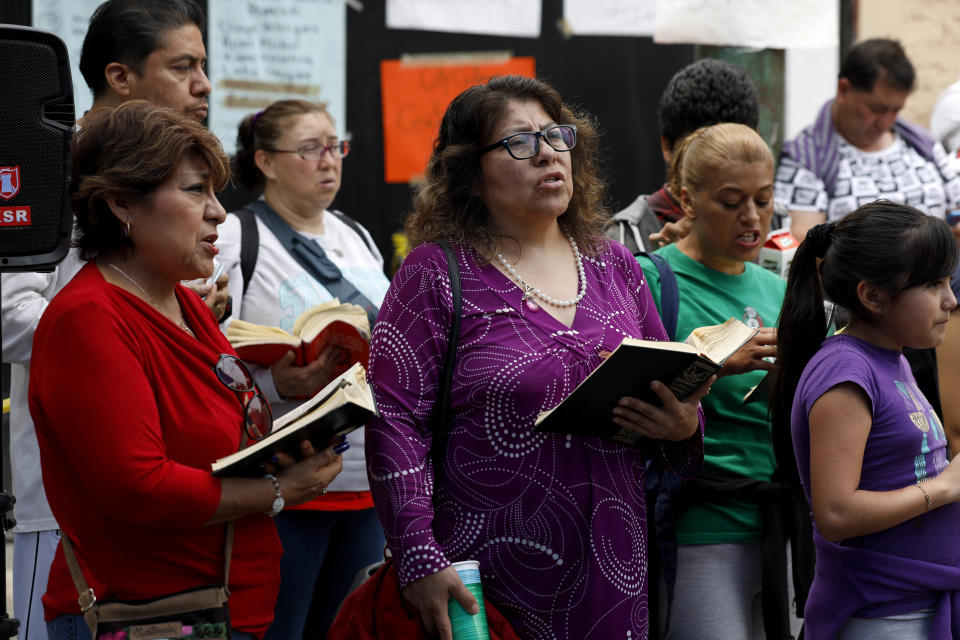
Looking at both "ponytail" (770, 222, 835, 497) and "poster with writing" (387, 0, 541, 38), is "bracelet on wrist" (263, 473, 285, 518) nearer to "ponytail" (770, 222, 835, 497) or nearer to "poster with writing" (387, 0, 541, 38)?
"ponytail" (770, 222, 835, 497)

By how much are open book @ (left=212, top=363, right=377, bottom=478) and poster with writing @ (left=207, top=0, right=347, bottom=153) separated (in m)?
3.29

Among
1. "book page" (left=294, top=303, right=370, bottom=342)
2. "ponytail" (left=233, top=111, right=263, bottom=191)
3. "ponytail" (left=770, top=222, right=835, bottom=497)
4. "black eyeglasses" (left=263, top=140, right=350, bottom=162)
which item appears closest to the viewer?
"ponytail" (left=770, top=222, right=835, bottom=497)

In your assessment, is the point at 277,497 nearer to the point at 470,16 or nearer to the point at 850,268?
the point at 850,268

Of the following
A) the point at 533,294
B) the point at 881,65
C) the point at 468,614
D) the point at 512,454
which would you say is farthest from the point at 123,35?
the point at 881,65

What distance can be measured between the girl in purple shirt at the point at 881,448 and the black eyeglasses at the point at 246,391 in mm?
1255

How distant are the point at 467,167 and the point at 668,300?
2.59 feet

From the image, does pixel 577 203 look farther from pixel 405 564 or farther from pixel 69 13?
pixel 69 13

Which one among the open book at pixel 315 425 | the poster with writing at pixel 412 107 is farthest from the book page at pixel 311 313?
the poster with writing at pixel 412 107

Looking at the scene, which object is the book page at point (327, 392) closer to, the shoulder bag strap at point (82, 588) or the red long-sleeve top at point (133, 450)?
the red long-sleeve top at point (133, 450)

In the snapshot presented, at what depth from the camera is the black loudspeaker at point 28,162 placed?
2.45m

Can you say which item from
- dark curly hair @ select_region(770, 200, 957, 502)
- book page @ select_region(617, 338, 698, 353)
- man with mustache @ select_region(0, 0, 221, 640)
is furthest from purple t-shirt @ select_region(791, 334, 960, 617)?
man with mustache @ select_region(0, 0, 221, 640)

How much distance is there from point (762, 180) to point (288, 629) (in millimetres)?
1967

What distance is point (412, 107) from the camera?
18.9ft

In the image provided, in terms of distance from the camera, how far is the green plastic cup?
94.9 inches
